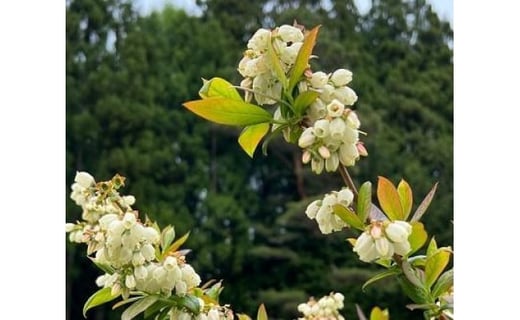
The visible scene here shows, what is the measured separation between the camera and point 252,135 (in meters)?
0.45

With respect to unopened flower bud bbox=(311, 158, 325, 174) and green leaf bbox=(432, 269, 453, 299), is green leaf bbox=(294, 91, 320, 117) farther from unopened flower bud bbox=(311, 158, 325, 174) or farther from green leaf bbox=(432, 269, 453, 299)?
green leaf bbox=(432, 269, 453, 299)

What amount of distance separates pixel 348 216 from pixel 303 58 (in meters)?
0.08

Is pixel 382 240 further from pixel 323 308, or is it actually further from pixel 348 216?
pixel 323 308

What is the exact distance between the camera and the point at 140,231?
1.47ft

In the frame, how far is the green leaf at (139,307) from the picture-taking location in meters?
0.46

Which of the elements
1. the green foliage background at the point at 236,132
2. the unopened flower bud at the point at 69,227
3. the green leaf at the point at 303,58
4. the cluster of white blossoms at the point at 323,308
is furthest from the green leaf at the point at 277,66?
the green foliage background at the point at 236,132

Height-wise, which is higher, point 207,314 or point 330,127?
point 330,127

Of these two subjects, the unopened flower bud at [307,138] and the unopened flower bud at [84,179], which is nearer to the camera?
the unopened flower bud at [307,138]

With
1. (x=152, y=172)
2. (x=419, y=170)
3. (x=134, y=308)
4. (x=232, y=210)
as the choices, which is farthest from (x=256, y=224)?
(x=134, y=308)

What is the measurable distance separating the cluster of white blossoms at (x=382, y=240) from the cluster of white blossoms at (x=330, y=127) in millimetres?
35

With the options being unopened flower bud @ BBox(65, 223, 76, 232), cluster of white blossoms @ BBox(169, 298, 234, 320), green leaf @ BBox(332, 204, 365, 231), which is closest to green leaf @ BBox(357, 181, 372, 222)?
green leaf @ BBox(332, 204, 365, 231)

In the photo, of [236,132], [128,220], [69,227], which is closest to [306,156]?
[128,220]

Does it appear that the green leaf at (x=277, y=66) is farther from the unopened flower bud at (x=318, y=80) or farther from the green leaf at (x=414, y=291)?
the green leaf at (x=414, y=291)
